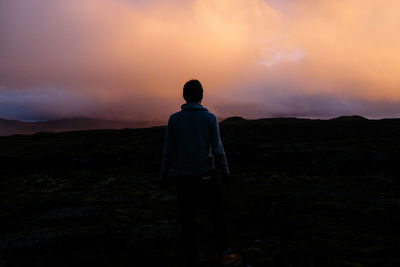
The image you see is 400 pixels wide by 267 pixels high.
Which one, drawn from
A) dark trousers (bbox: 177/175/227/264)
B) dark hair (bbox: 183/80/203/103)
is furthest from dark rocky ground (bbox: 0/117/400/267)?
dark hair (bbox: 183/80/203/103)

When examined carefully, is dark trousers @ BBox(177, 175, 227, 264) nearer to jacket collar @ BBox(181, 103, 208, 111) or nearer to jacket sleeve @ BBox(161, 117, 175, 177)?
jacket sleeve @ BBox(161, 117, 175, 177)

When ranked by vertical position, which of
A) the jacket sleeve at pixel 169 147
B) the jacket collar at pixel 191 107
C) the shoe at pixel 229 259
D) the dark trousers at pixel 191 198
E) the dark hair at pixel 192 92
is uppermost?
the dark hair at pixel 192 92

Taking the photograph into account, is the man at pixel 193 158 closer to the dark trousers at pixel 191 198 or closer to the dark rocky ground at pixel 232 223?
the dark trousers at pixel 191 198

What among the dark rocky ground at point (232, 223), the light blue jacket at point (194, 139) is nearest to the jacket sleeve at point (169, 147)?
the light blue jacket at point (194, 139)

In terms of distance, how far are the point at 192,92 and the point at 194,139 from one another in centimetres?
104

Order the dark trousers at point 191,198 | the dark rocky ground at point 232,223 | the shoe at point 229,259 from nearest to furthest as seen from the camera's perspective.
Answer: the dark trousers at point 191,198 → the shoe at point 229,259 → the dark rocky ground at point 232,223

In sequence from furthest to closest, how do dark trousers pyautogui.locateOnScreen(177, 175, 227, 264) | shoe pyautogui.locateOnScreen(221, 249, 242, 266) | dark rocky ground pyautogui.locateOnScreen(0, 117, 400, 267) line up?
dark rocky ground pyautogui.locateOnScreen(0, 117, 400, 267) → shoe pyautogui.locateOnScreen(221, 249, 242, 266) → dark trousers pyautogui.locateOnScreen(177, 175, 227, 264)

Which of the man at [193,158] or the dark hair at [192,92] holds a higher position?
the dark hair at [192,92]

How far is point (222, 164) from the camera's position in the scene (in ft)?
16.9

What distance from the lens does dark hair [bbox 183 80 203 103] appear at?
5.18 m

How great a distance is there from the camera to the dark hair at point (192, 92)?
5185 millimetres

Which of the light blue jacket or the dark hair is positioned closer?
the light blue jacket

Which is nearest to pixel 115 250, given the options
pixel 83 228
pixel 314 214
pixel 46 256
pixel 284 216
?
pixel 46 256

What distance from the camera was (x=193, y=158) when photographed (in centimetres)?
499
